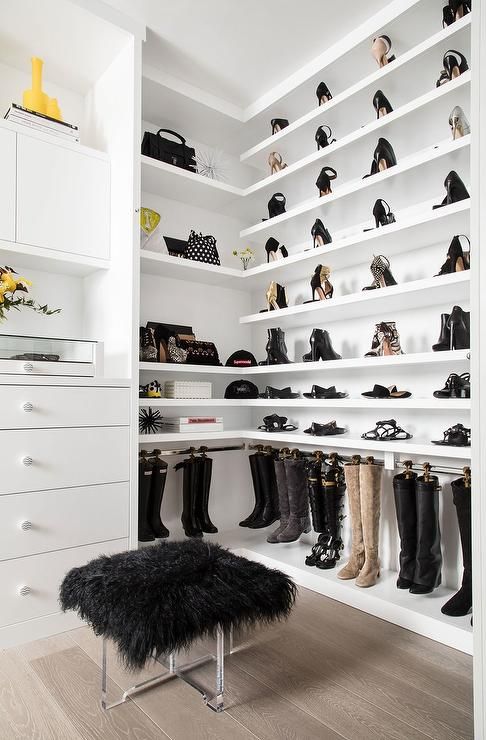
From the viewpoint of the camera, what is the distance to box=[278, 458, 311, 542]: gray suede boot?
2.81m

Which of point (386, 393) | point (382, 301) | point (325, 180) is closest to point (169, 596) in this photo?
point (386, 393)

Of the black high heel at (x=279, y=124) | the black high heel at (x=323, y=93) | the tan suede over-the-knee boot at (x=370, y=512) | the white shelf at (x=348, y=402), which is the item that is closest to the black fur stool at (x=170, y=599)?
the tan suede over-the-knee boot at (x=370, y=512)

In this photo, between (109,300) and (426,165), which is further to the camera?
(109,300)

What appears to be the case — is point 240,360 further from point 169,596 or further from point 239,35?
A: point 169,596

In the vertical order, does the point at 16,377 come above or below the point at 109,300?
below

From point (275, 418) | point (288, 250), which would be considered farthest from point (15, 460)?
point (288, 250)

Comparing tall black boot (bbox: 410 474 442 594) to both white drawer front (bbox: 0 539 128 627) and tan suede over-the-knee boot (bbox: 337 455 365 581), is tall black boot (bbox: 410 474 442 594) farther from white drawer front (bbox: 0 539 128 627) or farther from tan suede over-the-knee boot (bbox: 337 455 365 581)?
white drawer front (bbox: 0 539 128 627)

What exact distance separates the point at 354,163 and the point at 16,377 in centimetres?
211

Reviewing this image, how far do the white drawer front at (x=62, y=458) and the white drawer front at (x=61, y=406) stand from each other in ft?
0.12

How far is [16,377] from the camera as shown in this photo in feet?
6.70

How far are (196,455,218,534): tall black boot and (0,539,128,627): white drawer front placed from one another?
2.81 feet

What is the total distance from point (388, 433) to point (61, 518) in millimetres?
1569

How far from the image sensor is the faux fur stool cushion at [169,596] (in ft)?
4.48

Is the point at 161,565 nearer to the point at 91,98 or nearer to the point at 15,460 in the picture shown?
the point at 15,460
